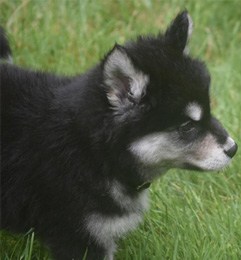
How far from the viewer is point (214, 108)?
17.0 feet

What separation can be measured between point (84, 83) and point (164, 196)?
100 centimetres

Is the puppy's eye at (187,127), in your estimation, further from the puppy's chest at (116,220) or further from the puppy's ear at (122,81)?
the puppy's chest at (116,220)

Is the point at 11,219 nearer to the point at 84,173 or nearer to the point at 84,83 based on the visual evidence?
the point at 84,173

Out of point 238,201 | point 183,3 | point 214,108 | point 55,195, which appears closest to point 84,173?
point 55,195

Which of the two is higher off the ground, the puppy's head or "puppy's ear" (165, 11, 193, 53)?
"puppy's ear" (165, 11, 193, 53)

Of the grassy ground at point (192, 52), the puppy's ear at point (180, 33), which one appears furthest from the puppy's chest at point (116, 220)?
the puppy's ear at point (180, 33)

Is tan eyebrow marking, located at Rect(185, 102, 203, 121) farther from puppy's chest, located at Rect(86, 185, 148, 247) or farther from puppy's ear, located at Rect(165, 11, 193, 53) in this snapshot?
puppy's chest, located at Rect(86, 185, 148, 247)

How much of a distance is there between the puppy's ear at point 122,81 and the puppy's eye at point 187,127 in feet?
0.78

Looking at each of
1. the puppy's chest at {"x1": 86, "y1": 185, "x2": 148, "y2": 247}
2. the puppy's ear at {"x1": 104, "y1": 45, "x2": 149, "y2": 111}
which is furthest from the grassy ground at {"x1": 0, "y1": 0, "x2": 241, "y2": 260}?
the puppy's ear at {"x1": 104, "y1": 45, "x2": 149, "y2": 111}

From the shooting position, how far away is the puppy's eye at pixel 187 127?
3.27m

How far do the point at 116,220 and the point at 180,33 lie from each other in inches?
37.0

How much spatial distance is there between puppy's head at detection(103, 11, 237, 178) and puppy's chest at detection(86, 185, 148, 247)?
0.72 ft

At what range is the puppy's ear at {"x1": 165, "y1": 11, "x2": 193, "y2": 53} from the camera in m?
3.37

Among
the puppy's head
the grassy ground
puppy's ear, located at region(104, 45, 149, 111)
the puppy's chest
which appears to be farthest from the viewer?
the grassy ground
